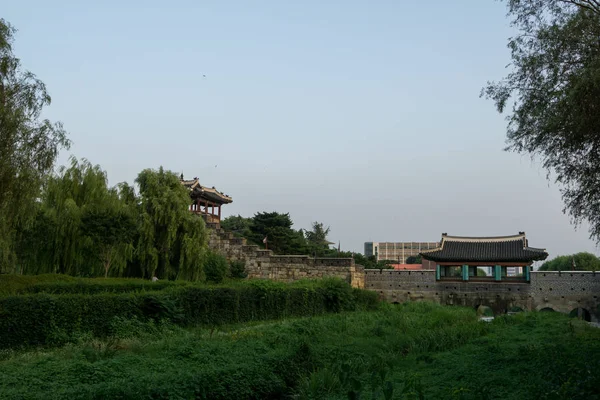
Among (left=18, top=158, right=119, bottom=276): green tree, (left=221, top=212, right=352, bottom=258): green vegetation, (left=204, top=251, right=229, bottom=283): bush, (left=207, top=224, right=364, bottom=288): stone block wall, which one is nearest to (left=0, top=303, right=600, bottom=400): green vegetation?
(left=18, top=158, right=119, bottom=276): green tree

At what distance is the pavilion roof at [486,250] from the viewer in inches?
1169

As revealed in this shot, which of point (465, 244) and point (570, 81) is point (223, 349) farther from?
point (465, 244)

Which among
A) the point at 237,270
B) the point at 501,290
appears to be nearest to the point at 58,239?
the point at 237,270

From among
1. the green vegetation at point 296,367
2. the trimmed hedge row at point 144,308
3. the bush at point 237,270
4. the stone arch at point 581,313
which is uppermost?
the bush at point 237,270

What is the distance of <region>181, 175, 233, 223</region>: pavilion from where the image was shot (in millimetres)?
30703

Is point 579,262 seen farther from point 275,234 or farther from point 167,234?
point 167,234

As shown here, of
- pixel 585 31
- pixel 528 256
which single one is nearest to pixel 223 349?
pixel 585 31

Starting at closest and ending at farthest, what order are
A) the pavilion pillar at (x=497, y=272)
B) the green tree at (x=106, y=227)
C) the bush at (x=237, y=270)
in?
the green tree at (x=106, y=227), the bush at (x=237, y=270), the pavilion pillar at (x=497, y=272)

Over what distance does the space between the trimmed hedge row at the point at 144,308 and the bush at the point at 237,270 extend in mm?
7963

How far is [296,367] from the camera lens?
9664 millimetres

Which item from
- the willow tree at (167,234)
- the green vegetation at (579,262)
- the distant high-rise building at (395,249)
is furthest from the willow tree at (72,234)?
the distant high-rise building at (395,249)

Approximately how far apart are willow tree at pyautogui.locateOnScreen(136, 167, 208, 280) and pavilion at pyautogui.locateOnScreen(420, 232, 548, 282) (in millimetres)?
15235

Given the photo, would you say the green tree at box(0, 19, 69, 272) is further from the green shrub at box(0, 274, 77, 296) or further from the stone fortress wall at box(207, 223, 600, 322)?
the stone fortress wall at box(207, 223, 600, 322)

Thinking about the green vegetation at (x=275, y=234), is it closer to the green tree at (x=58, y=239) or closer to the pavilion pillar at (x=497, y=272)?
the pavilion pillar at (x=497, y=272)
